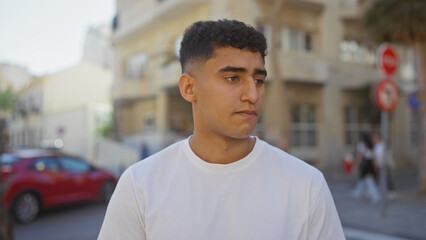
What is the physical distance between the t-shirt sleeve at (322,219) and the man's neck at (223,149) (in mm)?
358

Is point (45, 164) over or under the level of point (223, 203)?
under

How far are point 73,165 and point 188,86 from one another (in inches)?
333

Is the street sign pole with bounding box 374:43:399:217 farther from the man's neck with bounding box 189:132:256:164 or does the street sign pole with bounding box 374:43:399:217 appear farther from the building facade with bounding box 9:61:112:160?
the building facade with bounding box 9:61:112:160

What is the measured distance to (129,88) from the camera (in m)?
22.4

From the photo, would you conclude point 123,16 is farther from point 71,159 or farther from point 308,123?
point 71,159

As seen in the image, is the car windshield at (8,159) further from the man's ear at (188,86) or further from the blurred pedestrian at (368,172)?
the blurred pedestrian at (368,172)

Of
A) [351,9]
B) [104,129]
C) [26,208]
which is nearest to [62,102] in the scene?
[104,129]

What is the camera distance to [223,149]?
5.34 ft

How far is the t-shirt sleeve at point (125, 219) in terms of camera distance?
1.50 meters

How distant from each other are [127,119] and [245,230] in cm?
2392

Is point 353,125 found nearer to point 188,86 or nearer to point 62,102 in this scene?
point 188,86

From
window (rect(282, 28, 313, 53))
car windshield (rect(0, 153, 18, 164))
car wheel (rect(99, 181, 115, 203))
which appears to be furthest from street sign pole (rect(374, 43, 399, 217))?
window (rect(282, 28, 313, 53))

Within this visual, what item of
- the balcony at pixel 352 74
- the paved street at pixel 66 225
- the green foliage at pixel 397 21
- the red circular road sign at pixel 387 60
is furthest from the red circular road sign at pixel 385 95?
the balcony at pixel 352 74

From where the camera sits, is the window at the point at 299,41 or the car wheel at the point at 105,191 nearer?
Answer: the car wheel at the point at 105,191
